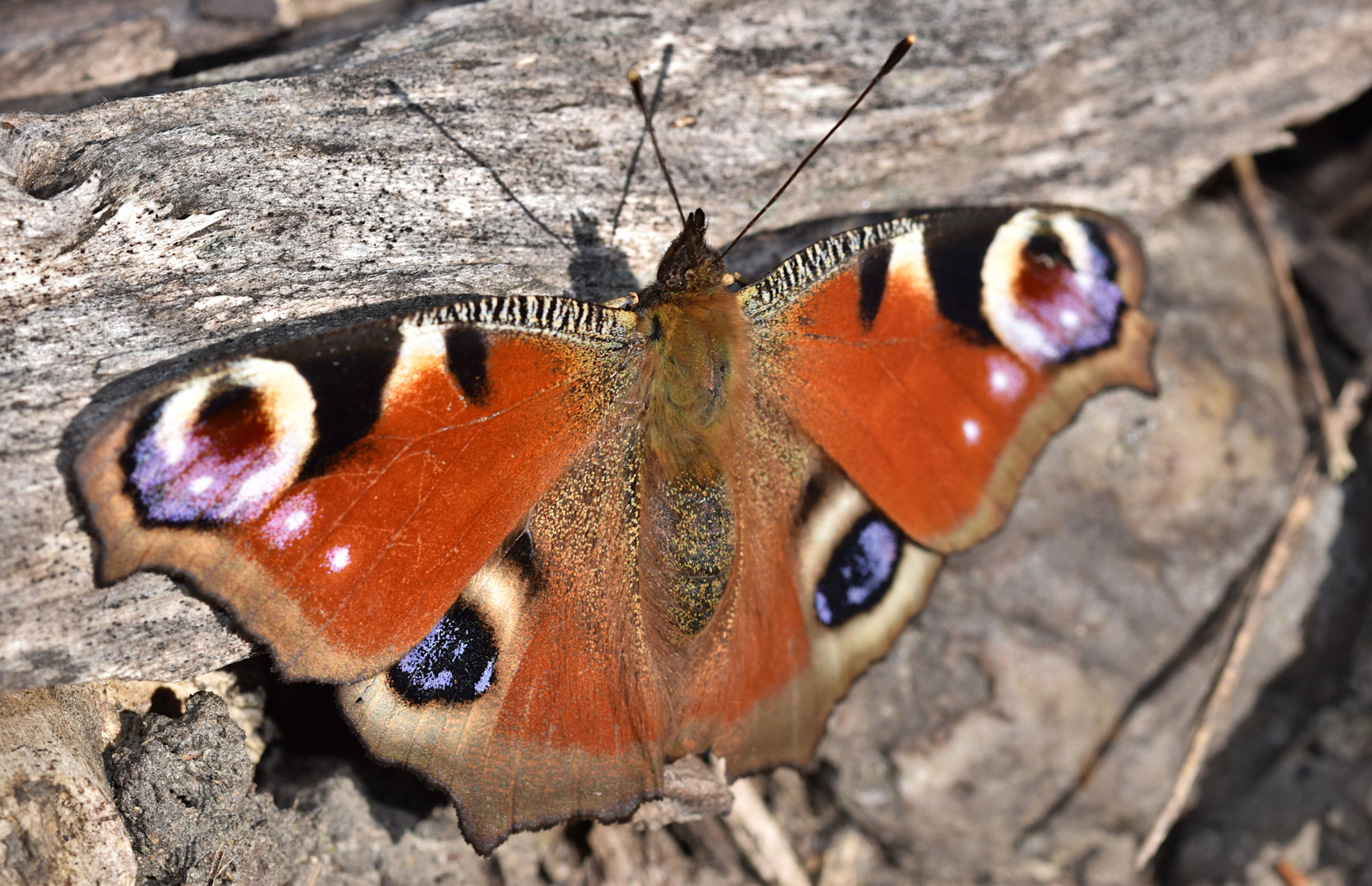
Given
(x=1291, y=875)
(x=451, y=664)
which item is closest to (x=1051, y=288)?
(x=451, y=664)

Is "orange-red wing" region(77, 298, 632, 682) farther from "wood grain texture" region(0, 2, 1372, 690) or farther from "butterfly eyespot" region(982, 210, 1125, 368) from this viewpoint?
"butterfly eyespot" region(982, 210, 1125, 368)

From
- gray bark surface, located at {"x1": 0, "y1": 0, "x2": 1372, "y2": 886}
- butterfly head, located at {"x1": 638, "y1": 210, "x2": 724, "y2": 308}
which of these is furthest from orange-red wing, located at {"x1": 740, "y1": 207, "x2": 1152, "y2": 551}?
gray bark surface, located at {"x1": 0, "y1": 0, "x2": 1372, "y2": 886}

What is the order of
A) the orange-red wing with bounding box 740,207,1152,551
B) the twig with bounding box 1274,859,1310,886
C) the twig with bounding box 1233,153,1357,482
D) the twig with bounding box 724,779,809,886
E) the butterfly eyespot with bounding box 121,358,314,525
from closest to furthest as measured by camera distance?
the butterfly eyespot with bounding box 121,358,314,525 → the orange-red wing with bounding box 740,207,1152,551 → the twig with bounding box 724,779,809,886 → the twig with bounding box 1274,859,1310,886 → the twig with bounding box 1233,153,1357,482

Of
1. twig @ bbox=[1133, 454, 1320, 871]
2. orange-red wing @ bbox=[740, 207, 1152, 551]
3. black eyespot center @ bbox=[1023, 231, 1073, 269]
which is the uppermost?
black eyespot center @ bbox=[1023, 231, 1073, 269]

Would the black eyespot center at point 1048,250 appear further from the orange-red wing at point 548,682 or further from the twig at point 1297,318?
the twig at point 1297,318

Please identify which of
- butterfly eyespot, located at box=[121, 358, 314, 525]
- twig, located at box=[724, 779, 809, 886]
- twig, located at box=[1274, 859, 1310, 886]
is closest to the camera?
butterfly eyespot, located at box=[121, 358, 314, 525]

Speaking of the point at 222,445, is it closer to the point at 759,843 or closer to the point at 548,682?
the point at 548,682

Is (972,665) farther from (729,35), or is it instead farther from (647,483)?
(729,35)
